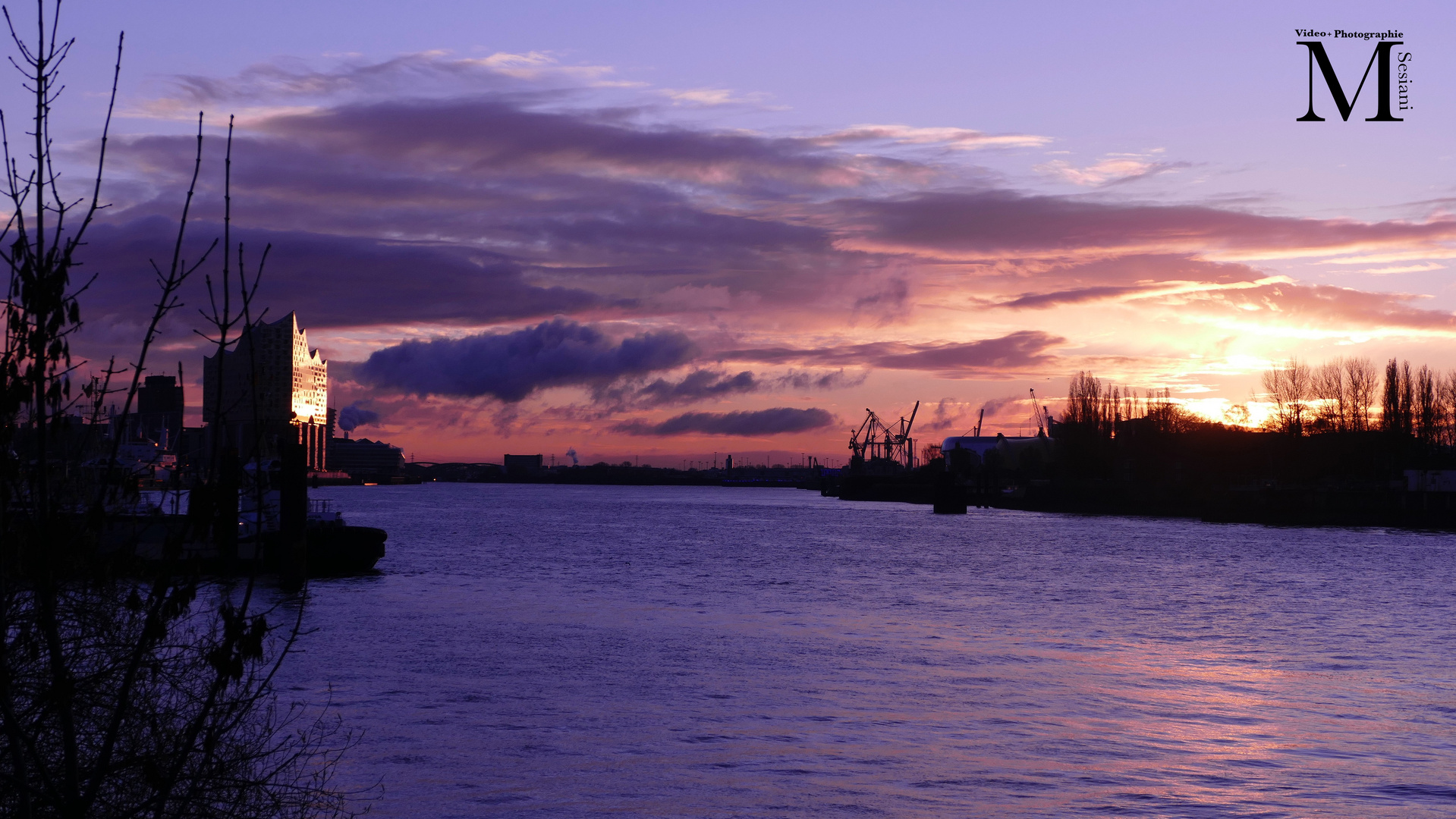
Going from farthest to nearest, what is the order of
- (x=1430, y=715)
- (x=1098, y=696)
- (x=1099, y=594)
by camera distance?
1. (x=1099, y=594)
2. (x=1098, y=696)
3. (x=1430, y=715)

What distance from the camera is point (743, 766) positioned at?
19.6m

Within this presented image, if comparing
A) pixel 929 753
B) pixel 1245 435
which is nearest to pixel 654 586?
pixel 929 753

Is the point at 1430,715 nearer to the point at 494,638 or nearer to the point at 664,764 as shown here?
the point at 664,764

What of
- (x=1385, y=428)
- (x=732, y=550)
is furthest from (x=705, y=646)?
(x=1385, y=428)

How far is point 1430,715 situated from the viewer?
944 inches

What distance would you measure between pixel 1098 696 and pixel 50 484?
22398mm

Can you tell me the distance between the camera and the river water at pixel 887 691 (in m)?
18.2

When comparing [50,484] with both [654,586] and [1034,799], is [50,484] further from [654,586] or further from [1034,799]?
[654,586]

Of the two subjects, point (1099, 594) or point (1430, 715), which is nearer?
point (1430, 715)

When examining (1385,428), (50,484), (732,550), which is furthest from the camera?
(1385,428)

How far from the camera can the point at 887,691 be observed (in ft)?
87.8

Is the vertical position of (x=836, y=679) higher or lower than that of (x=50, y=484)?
lower

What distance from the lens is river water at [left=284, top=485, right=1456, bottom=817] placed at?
18.2m

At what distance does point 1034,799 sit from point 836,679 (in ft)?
Result: 35.8
